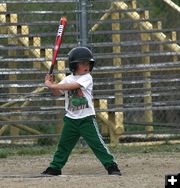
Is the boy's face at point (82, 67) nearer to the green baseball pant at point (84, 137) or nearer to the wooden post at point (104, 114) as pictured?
the green baseball pant at point (84, 137)

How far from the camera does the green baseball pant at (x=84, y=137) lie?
8.36 metres

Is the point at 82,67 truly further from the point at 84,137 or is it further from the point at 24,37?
the point at 24,37

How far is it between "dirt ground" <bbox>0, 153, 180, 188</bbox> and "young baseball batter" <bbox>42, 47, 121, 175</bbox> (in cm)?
17

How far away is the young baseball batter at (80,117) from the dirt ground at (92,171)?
0.17m

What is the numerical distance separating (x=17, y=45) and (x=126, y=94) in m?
1.98

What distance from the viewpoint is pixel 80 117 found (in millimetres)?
8383

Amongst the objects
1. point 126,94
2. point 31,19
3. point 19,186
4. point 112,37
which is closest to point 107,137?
point 126,94

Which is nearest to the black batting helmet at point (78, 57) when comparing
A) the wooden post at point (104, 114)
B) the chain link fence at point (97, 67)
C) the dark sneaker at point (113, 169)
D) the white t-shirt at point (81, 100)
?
the white t-shirt at point (81, 100)

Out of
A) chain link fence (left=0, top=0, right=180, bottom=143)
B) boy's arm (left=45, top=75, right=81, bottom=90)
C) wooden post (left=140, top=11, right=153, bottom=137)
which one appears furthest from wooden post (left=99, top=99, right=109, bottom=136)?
boy's arm (left=45, top=75, right=81, bottom=90)

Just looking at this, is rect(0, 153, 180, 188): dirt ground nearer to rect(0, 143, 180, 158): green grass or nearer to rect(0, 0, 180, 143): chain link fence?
rect(0, 143, 180, 158): green grass

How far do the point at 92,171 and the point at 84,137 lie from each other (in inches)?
30.6

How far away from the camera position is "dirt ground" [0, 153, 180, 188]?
7.48 m

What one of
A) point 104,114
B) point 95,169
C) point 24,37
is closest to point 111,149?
point 104,114

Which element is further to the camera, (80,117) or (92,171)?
(92,171)
